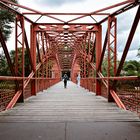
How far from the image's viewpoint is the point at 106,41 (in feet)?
45.4

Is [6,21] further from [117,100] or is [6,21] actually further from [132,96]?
[132,96]

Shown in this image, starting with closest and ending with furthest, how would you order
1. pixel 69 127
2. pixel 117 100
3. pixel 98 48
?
pixel 69 127 < pixel 117 100 < pixel 98 48

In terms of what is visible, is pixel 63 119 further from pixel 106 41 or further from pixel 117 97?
pixel 106 41

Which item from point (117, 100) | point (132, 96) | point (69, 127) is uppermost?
point (132, 96)

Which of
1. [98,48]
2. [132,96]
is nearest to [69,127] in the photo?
[132,96]

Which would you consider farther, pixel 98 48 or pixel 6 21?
pixel 6 21

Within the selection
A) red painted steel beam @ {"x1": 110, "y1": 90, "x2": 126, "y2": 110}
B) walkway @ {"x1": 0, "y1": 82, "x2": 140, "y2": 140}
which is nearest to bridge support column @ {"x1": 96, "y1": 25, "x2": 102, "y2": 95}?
red painted steel beam @ {"x1": 110, "y1": 90, "x2": 126, "y2": 110}

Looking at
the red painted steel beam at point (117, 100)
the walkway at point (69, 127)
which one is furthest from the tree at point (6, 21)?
the walkway at point (69, 127)

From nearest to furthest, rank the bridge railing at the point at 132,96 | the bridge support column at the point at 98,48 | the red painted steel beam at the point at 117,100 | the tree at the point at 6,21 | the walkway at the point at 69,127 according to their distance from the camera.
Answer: the walkway at the point at 69,127, the bridge railing at the point at 132,96, the red painted steel beam at the point at 117,100, the bridge support column at the point at 98,48, the tree at the point at 6,21

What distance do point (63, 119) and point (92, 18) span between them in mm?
9974

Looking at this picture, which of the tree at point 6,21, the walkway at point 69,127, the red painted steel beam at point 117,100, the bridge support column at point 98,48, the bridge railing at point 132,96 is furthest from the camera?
the tree at point 6,21

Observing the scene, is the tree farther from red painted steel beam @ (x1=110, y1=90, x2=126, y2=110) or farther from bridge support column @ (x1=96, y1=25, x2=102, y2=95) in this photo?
red painted steel beam @ (x1=110, y1=90, x2=126, y2=110)

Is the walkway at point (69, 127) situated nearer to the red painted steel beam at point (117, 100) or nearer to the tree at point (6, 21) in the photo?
the red painted steel beam at point (117, 100)

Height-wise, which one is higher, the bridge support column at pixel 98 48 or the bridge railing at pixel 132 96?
the bridge support column at pixel 98 48
